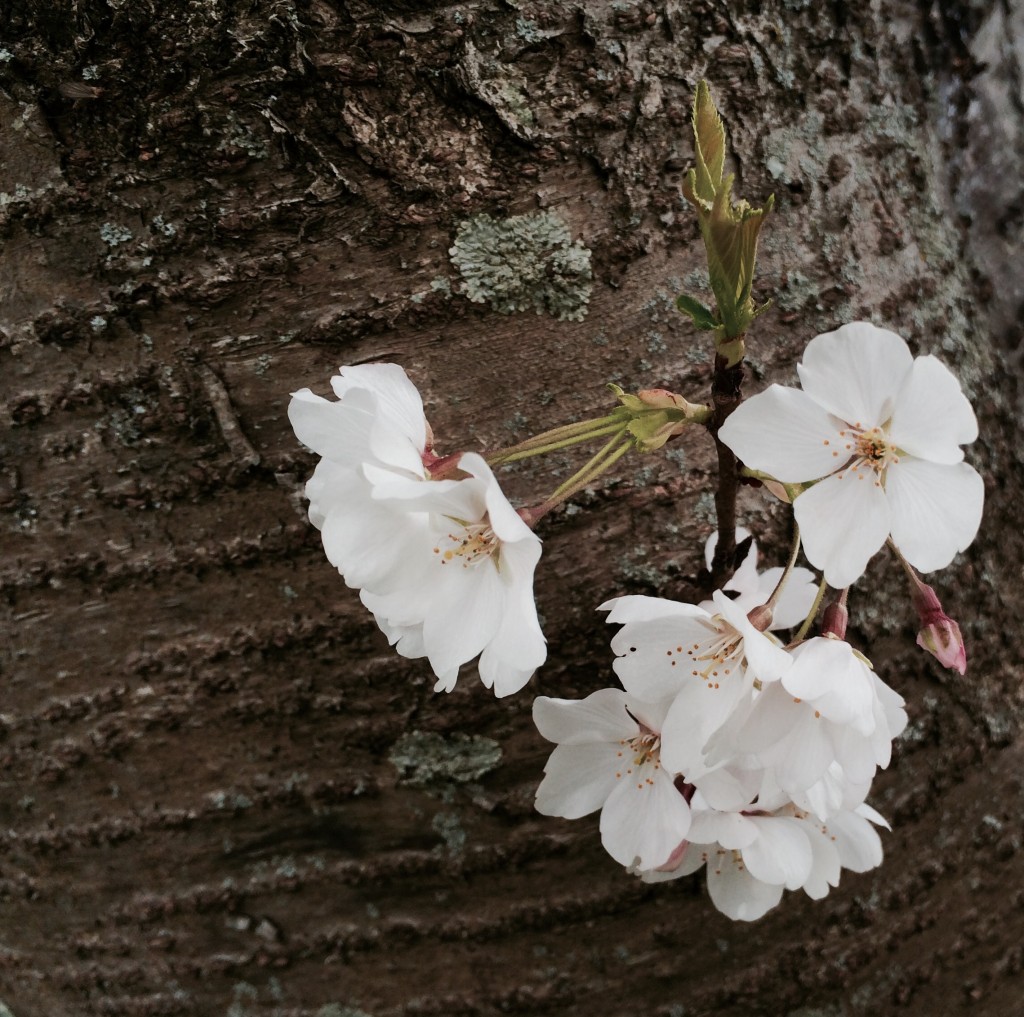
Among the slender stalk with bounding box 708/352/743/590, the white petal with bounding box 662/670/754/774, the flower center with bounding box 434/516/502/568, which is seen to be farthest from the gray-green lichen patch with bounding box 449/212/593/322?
the white petal with bounding box 662/670/754/774

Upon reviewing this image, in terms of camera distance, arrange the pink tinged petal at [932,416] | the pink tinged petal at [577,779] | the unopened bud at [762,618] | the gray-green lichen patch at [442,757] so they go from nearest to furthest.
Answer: the pink tinged petal at [932,416] → the unopened bud at [762,618] → the pink tinged petal at [577,779] → the gray-green lichen patch at [442,757]

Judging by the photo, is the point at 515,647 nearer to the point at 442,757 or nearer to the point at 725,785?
the point at 725,785

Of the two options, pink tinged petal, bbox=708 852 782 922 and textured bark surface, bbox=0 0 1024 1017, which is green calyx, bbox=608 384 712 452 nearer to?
textured bark surface, bbox=0 0 1024 1017

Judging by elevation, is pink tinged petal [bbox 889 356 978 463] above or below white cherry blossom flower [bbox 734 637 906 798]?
above

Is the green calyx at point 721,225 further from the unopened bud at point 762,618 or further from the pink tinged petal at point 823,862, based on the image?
the pink tinged petal at point 823,862

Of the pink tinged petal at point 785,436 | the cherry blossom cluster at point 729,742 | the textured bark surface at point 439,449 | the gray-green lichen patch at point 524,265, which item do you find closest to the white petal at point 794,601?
the cherry blossom cluster at point 729,742

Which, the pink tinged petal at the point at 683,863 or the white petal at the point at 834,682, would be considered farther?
the pink tinged petal at the point at 683,863

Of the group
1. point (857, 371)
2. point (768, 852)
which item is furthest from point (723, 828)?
point (857, 371)
